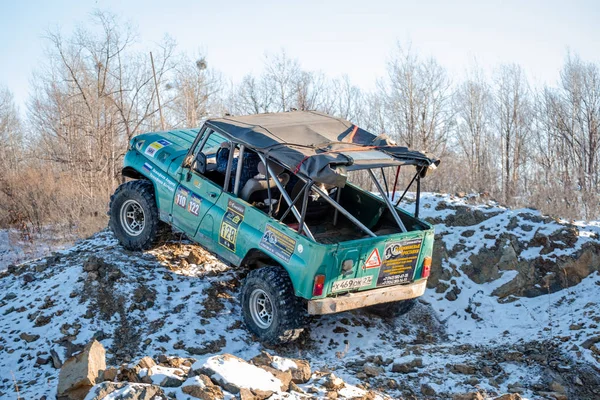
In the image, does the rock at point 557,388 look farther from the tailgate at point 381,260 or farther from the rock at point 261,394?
the rock at point 261,394

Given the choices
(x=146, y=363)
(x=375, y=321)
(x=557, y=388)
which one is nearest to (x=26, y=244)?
(x=375, y=321)

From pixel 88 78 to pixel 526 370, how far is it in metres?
29.4

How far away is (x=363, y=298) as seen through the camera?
22.7 feet

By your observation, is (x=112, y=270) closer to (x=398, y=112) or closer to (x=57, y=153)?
(x=57, y=153)

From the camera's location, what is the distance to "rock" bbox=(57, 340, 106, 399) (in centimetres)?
525

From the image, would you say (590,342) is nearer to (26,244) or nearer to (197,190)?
(197,190)

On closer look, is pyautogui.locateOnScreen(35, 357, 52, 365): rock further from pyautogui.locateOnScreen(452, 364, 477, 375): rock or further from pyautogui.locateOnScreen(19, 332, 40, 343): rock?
pyautogui.locateOnScreen(452, 364, 477, 375): rock

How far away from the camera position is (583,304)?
8.38 meters

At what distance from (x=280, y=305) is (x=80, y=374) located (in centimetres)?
226

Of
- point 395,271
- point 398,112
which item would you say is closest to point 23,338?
point 395,271

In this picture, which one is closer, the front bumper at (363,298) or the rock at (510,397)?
the rock at (510,397)

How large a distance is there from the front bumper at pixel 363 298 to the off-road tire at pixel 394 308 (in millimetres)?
620

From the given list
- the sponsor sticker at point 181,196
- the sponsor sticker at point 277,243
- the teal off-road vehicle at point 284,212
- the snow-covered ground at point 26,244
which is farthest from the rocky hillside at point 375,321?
the snow-covered ground at point 26,244

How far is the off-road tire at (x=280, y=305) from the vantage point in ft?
22.4
